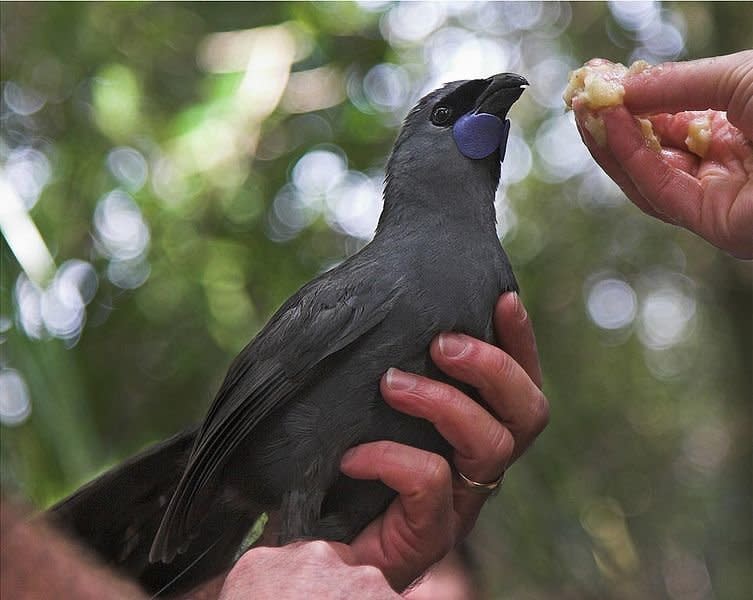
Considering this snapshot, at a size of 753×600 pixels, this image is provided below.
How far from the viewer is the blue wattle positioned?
78.4 inches

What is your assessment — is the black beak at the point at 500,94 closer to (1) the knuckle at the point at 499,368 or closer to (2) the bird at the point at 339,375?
(2) the bird at the point at 339,375

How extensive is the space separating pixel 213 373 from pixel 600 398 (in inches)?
184

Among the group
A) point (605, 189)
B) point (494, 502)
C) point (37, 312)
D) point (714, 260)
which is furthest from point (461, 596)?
point (605, 189)

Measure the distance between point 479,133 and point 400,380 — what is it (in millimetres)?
637

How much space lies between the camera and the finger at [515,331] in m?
1.81

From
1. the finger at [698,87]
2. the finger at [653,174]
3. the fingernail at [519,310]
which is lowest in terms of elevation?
the fingernail at [519,310]

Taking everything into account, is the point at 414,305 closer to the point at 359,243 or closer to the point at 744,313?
the point at 359,243

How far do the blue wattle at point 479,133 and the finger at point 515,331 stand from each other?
0.38 m

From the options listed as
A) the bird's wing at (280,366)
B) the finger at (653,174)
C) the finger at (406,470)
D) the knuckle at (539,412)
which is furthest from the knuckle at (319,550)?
the finger at (653,174)

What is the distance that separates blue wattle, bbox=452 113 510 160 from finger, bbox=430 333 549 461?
0.49 meters

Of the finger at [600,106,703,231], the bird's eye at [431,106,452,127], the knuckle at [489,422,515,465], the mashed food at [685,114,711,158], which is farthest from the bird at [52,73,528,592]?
the mashed food at [685,114,711,158]

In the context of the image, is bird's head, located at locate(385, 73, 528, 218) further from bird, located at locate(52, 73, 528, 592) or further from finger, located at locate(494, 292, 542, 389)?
finger, located at locate(494, 292, 542, 389)

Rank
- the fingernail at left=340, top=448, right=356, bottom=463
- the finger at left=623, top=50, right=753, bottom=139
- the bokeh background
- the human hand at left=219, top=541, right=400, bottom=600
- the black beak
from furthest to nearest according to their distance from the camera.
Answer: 1. the bokeh background
2. the black beak
3. the fingernail at left=340, top=448, right=356, bottom=463
4. the finger at left=623, top=50, right=753, bottom=139
5. the human hand at left=219, top=541, right=400, bottom=600

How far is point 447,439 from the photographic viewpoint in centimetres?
178
